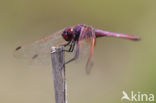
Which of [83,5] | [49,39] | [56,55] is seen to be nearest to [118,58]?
[83,5]

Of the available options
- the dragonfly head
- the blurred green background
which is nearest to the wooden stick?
the dragonfly head

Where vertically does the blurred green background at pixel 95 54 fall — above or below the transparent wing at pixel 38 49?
above

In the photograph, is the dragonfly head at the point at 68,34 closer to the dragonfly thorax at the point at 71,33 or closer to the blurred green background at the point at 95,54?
the dragonfly thorax at the point at 71,33

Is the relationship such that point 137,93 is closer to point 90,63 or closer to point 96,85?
point 96,85

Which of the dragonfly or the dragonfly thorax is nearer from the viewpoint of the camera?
the dragonfly

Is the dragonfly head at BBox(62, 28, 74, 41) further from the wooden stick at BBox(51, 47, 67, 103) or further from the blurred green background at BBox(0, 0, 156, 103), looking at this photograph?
the blurred green background at BBox(0, 0, 156, 103)

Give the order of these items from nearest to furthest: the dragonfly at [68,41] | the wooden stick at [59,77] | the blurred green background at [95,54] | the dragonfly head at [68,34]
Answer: the wooden stick at [59,77]
the dragonfly at [68,41]
the dragonfly head at [68,34]
the blurred green background at [95,54]

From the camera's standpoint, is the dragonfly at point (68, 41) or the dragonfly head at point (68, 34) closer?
the dragonfly at point (68, 41)

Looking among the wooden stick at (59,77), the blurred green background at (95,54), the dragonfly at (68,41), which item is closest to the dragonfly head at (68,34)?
the dragonfly at (68,41)
